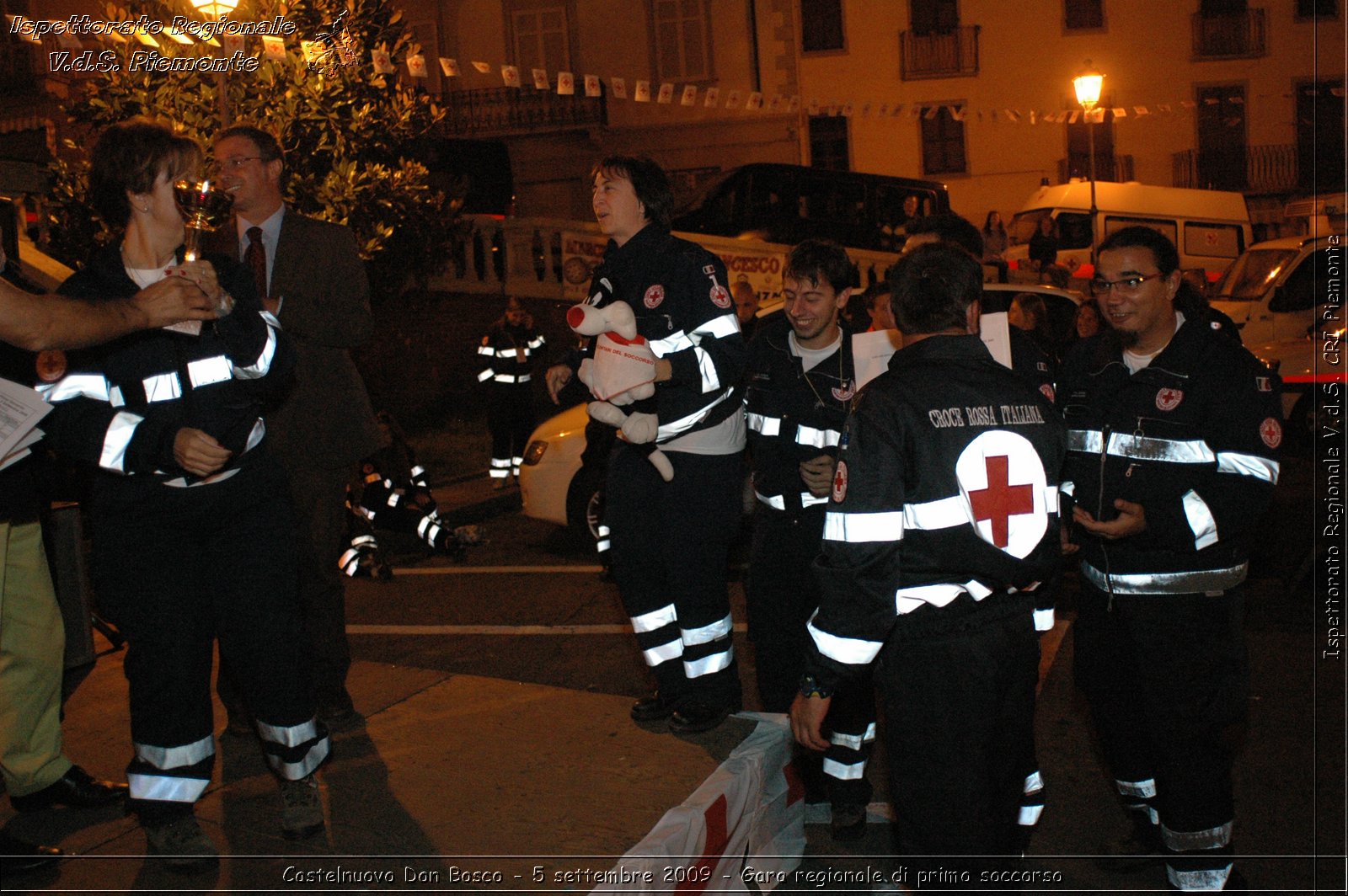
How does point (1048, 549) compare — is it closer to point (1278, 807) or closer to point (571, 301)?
point (1278, 807)

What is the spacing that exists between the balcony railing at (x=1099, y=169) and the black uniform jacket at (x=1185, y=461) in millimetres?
28208

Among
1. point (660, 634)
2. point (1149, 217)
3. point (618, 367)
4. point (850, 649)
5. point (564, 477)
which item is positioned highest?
point (1149, 217)

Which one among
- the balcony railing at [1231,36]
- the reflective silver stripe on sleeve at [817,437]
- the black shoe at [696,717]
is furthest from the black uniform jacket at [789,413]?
the balcony railing at [1231,36]

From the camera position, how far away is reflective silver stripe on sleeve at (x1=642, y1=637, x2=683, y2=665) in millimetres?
4211

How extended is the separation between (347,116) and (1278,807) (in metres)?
10.4

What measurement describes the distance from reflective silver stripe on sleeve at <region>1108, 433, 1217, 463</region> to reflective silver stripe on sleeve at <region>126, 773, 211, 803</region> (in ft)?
9.62

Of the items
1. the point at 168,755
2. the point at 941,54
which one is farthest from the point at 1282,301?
the point at 941,54

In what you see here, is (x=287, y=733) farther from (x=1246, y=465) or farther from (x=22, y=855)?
(x=1246, y=465)

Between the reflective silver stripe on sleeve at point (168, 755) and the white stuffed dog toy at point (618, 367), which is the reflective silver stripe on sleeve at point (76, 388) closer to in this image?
the reflective silver stripe on sleeve at point (168, 755)


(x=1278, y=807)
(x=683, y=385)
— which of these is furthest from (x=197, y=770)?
(x=1278, y=807)

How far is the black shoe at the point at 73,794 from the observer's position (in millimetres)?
3721

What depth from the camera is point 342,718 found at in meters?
4.33

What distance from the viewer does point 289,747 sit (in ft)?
11.3

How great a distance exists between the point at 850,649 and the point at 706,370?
134 cm
